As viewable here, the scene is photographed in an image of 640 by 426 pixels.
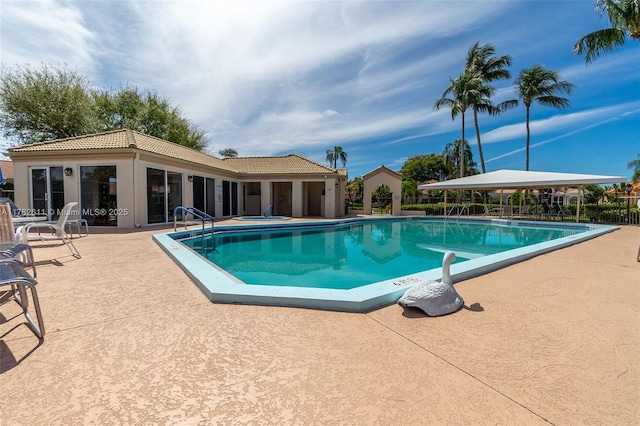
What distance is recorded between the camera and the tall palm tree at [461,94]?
68.6 ft

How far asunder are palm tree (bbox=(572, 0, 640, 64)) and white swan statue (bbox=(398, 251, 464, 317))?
1697 centimetres

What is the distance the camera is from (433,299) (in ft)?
10.2

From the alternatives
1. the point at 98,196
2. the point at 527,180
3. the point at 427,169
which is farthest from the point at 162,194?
the point at 427,169

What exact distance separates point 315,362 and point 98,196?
40.4 feet

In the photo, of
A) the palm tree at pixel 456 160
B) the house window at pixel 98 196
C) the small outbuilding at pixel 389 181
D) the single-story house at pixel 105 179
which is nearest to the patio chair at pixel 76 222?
the house window at pixel 98 196

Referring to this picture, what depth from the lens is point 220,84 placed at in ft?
48.9

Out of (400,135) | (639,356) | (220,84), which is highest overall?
(400,135)

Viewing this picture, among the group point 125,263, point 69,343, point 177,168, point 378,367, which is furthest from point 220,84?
point 378,367

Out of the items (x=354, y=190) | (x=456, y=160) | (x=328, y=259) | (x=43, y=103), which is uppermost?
(x=43, y=103)

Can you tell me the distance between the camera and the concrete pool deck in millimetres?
1621

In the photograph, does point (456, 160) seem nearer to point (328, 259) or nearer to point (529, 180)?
point (529, 180)

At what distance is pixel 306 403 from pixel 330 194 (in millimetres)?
16741

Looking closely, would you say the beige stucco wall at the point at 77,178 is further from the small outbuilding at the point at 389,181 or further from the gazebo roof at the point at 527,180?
the gazebo roof at the point at 527,180

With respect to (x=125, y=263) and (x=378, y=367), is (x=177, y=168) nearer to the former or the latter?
(x=125, y=263)
